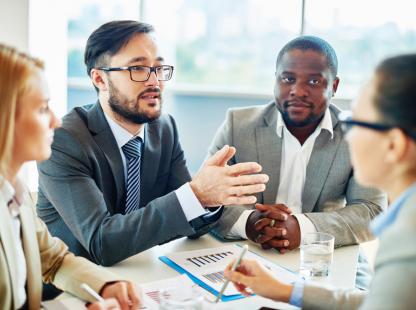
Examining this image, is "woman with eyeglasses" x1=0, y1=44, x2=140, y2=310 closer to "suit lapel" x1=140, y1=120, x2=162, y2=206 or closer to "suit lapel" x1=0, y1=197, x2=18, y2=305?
"suit lapel" x1=0, y1=197, x2=18, y2=305

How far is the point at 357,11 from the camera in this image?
4.66 m

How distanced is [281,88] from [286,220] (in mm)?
592

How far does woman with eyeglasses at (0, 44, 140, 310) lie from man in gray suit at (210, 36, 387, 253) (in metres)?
0.72

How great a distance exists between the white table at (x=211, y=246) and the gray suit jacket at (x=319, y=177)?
86 mm

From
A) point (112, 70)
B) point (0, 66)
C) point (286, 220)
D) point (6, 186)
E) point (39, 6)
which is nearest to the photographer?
point (0, 66)

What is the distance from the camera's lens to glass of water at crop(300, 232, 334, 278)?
1618 mm

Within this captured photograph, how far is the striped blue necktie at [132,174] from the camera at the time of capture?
2.04m

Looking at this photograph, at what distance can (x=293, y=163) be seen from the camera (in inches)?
89.0

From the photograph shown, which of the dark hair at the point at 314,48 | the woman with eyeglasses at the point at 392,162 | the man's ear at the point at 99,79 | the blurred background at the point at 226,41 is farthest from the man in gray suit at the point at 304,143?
the blurred background at the point at 226,41

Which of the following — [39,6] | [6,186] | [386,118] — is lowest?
[6,186]

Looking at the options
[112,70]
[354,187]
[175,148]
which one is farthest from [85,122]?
[354,187]

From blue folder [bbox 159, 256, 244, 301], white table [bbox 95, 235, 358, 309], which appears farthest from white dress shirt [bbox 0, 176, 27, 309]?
blue folder [bbox 159, 256, 244, 301]

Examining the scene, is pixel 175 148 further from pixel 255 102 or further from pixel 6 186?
pixel 255 102

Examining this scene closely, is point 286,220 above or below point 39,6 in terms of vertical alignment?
below
